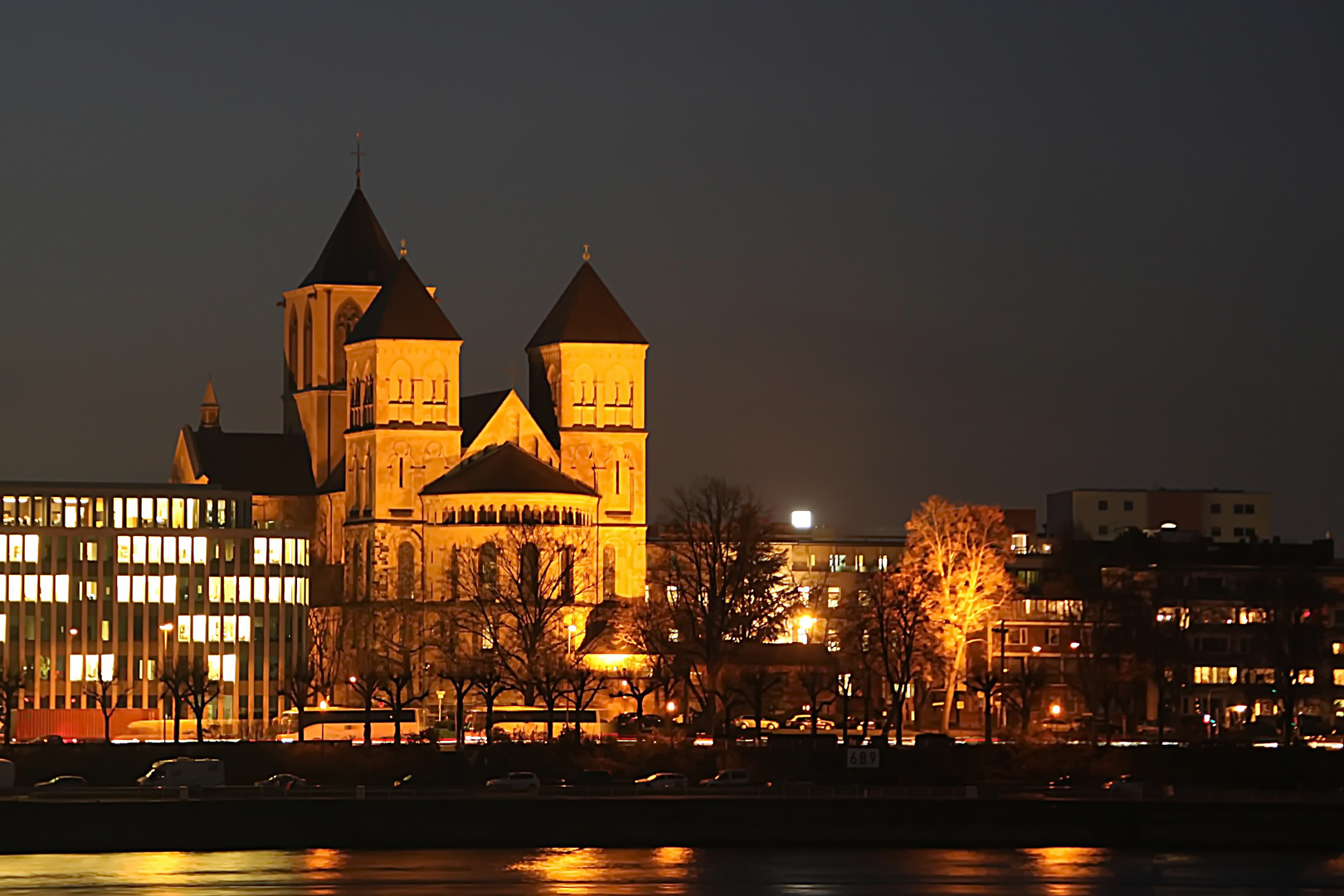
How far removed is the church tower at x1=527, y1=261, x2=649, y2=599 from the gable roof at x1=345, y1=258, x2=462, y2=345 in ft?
21.9

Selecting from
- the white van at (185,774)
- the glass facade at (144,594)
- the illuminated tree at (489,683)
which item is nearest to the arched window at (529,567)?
the illuminated tree at (489,683)

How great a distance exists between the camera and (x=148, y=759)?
123750 mm

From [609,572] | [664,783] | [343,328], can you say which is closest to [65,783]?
[664,783]

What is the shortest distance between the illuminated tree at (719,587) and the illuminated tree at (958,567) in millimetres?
7625


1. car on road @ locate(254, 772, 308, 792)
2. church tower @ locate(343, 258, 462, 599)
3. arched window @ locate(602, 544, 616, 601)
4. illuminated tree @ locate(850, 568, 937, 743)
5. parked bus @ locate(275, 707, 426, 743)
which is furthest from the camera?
arched window @ locate(602, 544, 616, 601)

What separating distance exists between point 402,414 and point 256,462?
19294 mm

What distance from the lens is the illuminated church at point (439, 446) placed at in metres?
160

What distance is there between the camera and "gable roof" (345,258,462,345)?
164 m

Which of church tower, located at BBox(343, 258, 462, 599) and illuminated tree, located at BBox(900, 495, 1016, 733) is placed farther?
church tower, located at BBox(343, 258, 462, 599)

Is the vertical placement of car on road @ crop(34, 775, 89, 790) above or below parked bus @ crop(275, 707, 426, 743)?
below

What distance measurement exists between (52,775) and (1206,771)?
148 ft

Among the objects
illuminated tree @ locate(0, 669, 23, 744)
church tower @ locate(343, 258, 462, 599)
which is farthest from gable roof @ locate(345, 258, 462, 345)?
illuminated tree @ locate(0, 669, 23, 744)

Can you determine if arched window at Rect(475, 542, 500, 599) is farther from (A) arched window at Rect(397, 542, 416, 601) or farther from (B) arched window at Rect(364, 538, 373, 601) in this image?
(B) arched window at Rect(364, 538, 373, 601)

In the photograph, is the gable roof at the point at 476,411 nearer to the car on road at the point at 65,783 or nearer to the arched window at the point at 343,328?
the arched window at the point at 343,328
